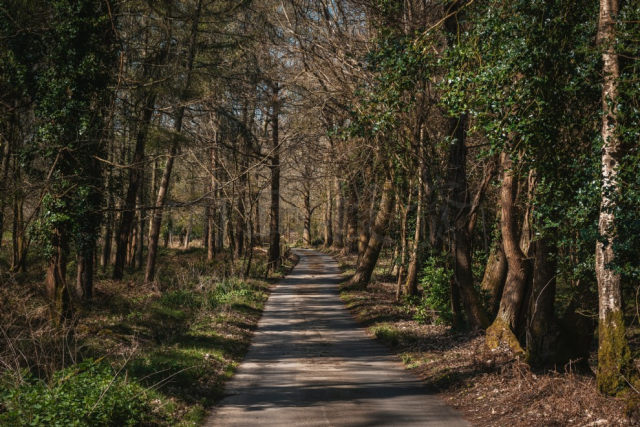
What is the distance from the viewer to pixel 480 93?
363 inches

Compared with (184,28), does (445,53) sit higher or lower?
lower

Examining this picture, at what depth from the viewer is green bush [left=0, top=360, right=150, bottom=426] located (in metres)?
6.49

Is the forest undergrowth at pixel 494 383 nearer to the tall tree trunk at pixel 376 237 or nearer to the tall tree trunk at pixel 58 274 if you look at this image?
the tall tree trunk at pixel 58 274

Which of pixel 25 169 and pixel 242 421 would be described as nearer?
pixel 242 421

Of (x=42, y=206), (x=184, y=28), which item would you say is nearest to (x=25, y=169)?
(x=42, y=206)

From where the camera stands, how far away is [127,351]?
38.4ft

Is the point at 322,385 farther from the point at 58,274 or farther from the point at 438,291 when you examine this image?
the point at 58,274

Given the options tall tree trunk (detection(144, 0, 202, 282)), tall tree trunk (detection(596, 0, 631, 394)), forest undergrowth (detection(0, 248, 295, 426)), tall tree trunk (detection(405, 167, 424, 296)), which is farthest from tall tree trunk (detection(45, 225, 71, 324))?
tall tree trunk (detection(596, 0, 631, 394))

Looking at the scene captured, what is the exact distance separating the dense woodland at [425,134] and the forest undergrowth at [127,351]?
16.7 inches

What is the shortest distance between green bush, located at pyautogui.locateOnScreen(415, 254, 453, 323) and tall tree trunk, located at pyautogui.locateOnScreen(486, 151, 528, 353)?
4.76m

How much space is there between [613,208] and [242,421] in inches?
242

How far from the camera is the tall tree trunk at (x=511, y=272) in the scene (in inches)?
469

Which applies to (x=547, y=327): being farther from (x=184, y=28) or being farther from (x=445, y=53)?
(x=184, y=28)

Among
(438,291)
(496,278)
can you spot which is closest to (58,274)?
(438,291)
